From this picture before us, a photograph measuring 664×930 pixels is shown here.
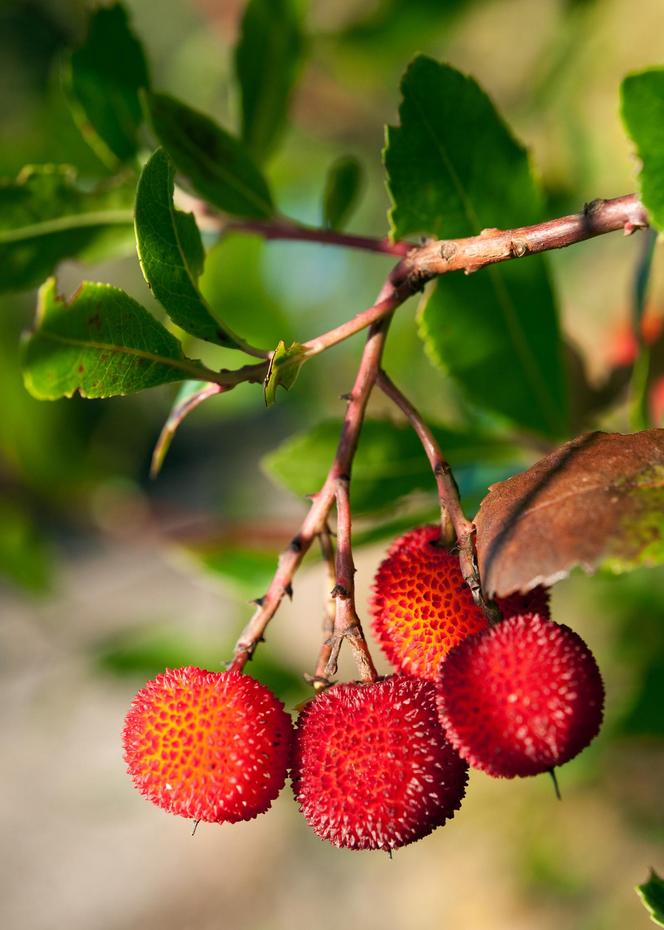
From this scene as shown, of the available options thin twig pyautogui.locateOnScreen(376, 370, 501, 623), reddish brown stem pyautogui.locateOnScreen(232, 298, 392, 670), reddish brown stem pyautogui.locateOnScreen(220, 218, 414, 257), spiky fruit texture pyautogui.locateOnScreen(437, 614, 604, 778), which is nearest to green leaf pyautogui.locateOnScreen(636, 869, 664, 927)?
spiky fruit texture pyautogui.locateOnScreen(437, 614, 604, 778)

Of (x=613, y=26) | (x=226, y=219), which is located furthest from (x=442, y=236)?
(x=613, y=26)

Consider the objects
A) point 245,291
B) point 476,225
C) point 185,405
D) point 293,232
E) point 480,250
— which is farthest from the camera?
point 245,291

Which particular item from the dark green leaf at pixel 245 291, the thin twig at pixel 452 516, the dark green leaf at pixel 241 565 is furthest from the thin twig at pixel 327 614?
the dark green leaf at pixel 245 291

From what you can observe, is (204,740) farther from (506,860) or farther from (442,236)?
(506,860)

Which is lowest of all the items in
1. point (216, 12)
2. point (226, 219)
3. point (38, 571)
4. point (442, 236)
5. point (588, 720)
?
point (588, 720)

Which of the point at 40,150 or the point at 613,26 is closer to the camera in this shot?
the point at 40,150

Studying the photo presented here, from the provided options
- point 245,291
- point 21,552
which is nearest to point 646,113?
point 245,291

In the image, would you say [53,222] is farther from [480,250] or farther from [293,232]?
[480,250]

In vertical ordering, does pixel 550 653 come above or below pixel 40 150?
below
